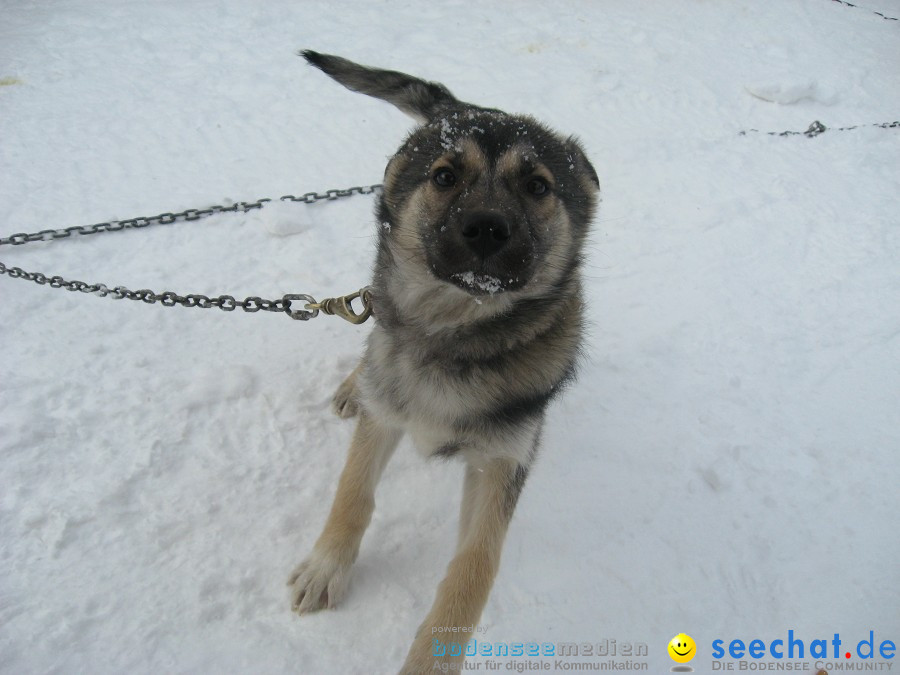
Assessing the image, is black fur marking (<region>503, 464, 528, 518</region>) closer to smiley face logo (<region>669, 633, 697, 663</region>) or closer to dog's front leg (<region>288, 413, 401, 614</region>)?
dog's front leg (<region>288, 413, 401, 614</region>)

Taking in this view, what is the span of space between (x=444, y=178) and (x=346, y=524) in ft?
5.32

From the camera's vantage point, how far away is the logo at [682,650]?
2468 millimetres

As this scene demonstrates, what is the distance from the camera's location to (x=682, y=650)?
8.22ft

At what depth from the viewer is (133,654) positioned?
216 centimetres

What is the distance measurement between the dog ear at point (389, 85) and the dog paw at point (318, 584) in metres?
2.33

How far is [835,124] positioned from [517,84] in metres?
4.24

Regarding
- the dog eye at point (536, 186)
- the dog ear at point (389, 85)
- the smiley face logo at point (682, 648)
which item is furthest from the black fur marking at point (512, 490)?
the dog ear at point (389, 85)

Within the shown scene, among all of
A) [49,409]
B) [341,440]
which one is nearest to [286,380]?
[341,440]

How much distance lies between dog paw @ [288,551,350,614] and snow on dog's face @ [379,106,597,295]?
4.47 feet

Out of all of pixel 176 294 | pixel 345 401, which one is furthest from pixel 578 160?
pixel 176 294

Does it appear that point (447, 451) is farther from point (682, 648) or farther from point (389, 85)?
point (389, 85)

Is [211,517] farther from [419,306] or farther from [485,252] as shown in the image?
[485,252]

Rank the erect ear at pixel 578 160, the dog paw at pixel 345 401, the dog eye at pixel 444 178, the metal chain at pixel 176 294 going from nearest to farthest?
the dog eye at pixel 444 178 < the erect ear at pixel 578 160 < the metal chain at pixel 176 294 < the dog paw at pixel 345 401

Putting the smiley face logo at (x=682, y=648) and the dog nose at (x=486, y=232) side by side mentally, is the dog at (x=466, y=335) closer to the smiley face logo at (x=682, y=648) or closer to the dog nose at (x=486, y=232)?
the dog nose at (x=486, y=232)
